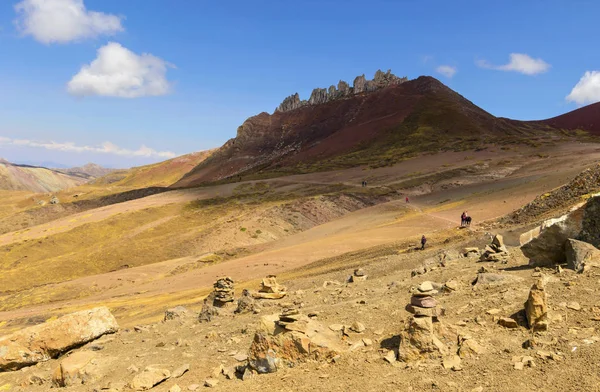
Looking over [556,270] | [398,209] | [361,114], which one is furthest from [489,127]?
[556,270]

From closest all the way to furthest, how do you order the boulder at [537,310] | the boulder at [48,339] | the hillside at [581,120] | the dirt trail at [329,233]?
the boulder at [537,310]
the boulder at [48,339]
the dirt trail at [329,233]
the hillside at [581,120]

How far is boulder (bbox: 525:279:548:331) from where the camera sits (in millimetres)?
7879

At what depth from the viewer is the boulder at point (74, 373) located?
1059cm

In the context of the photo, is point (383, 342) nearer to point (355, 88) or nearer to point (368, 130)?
point (368, 130)

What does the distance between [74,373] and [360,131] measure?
393 feet

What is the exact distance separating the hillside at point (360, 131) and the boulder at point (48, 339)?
78.8 metres

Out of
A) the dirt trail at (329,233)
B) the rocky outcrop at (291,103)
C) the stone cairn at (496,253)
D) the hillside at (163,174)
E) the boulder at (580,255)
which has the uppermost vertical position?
the rocky outcrop at (291,103)

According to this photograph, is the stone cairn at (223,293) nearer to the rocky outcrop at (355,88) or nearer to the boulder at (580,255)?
the boulder at (580,255)

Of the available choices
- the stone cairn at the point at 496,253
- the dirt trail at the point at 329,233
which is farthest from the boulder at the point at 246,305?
the dirt trail at the point at 329,233

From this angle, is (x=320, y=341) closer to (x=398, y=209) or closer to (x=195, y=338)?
(x=195, y=338)

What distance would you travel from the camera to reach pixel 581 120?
134 metres

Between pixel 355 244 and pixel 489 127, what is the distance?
325 ft

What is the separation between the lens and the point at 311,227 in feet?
180

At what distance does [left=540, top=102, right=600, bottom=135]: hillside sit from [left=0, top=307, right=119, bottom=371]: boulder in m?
153
